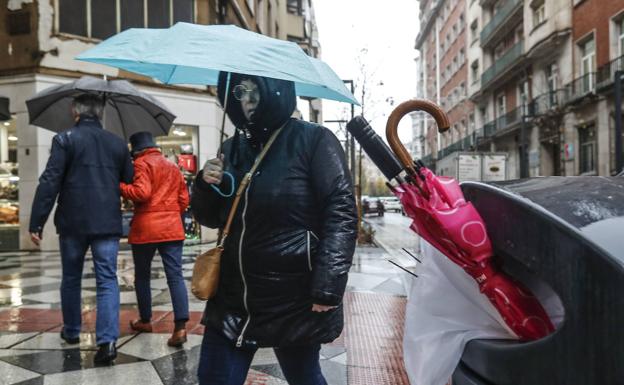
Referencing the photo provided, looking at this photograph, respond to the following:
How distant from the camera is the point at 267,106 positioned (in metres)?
2.19

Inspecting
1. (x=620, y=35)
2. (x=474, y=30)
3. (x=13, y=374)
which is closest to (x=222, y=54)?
(x=13, y=374)

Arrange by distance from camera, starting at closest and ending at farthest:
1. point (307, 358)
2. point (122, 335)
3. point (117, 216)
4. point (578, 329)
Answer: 1. point (578, 329)
2. point (307, 358)
3. point (117, 216)
4. point (122, 335)

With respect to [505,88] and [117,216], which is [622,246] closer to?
[117,216]

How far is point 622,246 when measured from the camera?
1.13 metres

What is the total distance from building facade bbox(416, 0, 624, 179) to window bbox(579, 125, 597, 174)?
0.05m

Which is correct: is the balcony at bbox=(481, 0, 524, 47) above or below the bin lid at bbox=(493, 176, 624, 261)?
above

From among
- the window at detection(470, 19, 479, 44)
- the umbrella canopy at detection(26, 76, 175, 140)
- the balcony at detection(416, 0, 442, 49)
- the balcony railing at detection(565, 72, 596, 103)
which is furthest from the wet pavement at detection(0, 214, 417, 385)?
the balcony at detection(416, 0, 442, 49)

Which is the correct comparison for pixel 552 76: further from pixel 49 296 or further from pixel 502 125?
pixel 49 296

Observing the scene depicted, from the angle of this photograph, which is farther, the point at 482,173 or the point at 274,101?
the point at 482,173

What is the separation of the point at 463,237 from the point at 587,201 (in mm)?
340

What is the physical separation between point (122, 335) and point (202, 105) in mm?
10723

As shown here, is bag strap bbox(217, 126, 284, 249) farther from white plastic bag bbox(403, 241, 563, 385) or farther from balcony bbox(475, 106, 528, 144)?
balcony bbox(475, 106, 528, 144)

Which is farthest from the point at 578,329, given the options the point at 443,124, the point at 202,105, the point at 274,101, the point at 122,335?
the point at 202,105

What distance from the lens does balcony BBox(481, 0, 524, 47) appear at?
32.5 meters
